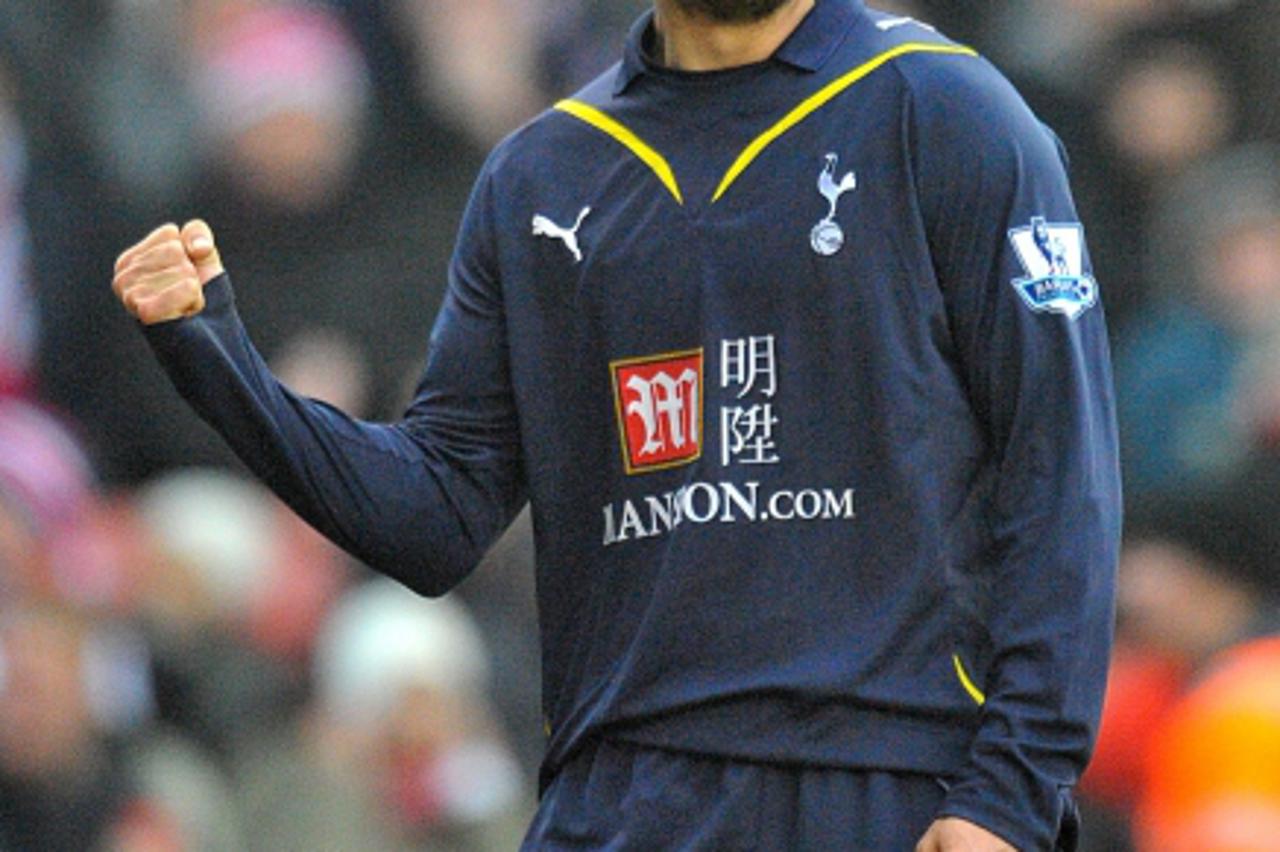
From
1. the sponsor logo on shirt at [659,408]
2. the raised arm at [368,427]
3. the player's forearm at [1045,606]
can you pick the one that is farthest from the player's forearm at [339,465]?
the player's forearm at [1045,606]

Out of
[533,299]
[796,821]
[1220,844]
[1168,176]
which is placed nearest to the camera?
[796,821]

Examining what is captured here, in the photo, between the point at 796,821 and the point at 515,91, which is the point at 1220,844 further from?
the point at 796,821

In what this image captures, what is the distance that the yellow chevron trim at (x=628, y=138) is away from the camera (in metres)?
3.44

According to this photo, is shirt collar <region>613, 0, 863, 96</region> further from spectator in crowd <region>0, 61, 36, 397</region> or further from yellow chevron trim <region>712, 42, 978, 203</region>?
spectator in crowd <region>0, 61, 36, 397</region>

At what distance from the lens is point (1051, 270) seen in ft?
10.6

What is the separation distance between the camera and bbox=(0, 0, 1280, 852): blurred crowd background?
6.57 metres

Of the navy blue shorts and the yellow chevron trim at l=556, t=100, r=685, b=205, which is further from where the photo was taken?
the yellow chevron trim at l=556, t=100, r=685, b=205

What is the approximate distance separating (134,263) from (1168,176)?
13.5ft

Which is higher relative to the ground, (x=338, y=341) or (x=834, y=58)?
(x=834, y=58)

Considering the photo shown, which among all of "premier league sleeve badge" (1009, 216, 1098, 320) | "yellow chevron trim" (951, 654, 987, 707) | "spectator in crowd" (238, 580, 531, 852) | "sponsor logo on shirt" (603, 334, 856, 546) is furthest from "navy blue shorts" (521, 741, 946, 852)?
"spectator in crowd" (238, 580, 531, 852)

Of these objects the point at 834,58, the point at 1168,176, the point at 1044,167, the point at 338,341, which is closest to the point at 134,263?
the point at 834,58

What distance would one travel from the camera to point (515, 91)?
7.21 m

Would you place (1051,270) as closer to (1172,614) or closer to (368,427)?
(368,427)

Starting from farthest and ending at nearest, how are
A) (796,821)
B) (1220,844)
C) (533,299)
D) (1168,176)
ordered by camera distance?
1. (1168,176)
2. (1220,844)
3. (533,299)
4. (796,821)
